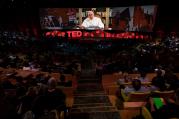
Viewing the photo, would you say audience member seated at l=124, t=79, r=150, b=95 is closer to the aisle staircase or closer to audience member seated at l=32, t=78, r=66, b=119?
the aisle staircase

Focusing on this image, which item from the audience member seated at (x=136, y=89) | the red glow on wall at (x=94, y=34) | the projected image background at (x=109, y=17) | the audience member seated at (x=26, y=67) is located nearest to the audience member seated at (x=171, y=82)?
the audience member seated at (x=136, y=89)

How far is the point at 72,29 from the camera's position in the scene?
67.7ft

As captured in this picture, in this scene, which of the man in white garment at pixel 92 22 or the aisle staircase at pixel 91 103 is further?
the man in white garment at pixel 92 22

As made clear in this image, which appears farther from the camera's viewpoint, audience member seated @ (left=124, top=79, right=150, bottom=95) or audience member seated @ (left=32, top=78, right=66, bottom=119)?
audience member seated @ (left=124, top=79, right=150, bottom=95)

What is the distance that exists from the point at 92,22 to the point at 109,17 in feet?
3.52

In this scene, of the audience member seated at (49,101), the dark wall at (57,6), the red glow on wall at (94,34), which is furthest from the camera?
the red glow on wall at (94,34)

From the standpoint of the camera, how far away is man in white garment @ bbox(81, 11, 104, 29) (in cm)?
1989

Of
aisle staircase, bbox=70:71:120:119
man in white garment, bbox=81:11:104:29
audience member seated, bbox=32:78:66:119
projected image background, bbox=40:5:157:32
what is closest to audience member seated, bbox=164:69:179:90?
aisle staircase, bbox=70:71:120:119

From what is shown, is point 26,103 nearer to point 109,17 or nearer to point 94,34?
point 109,17

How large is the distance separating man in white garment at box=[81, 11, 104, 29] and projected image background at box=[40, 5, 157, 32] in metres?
0.17

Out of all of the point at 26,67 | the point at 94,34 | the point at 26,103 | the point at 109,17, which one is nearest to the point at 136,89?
the point at 26,103

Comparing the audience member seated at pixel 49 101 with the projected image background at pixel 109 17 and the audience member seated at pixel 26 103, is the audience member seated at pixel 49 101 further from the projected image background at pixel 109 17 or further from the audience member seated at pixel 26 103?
the projected image background at pixel 109 17

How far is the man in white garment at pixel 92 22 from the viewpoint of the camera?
1989cm

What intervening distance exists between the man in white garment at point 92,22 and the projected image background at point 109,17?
171 millimetres
